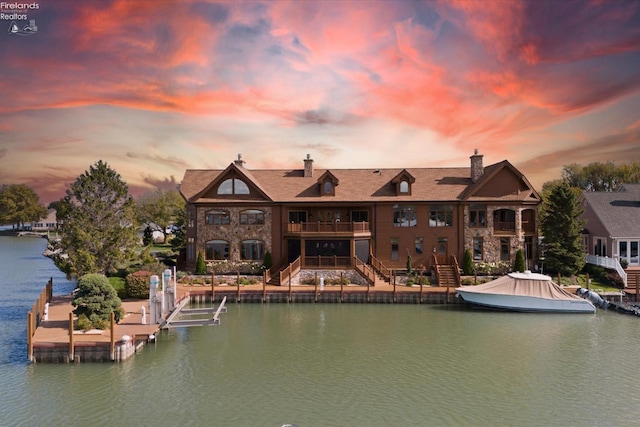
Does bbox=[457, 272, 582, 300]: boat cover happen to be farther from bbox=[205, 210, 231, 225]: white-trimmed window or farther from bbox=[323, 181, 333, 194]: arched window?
bbox=[205, 210, 231, 225]: white-trimmed window

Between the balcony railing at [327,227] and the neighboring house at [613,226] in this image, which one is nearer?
the neighboring house at [613,226]

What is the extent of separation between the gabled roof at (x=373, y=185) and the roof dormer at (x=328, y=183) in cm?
26

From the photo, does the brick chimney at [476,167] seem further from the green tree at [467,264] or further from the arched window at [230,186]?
the arched window at [230,186]

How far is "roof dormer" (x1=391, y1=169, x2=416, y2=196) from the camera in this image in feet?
127

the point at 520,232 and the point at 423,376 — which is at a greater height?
the point at 520,232

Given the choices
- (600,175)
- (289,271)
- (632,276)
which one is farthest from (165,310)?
(600,175)

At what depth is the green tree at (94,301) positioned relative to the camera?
70.6ft

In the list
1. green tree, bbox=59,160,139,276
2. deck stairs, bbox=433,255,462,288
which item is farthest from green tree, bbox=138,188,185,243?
deck stairs, bbox=433,255,462,288

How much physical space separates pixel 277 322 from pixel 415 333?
26.0 feet

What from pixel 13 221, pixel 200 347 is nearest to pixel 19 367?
pixel 200 347

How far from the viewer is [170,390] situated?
1673 cm

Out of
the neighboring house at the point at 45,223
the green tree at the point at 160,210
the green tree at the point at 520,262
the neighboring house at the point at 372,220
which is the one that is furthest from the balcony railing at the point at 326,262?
the neighboring house at the point at 45,223

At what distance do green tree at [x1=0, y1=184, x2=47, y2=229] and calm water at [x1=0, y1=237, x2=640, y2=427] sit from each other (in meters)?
129

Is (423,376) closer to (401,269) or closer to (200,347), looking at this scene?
(200,347)
